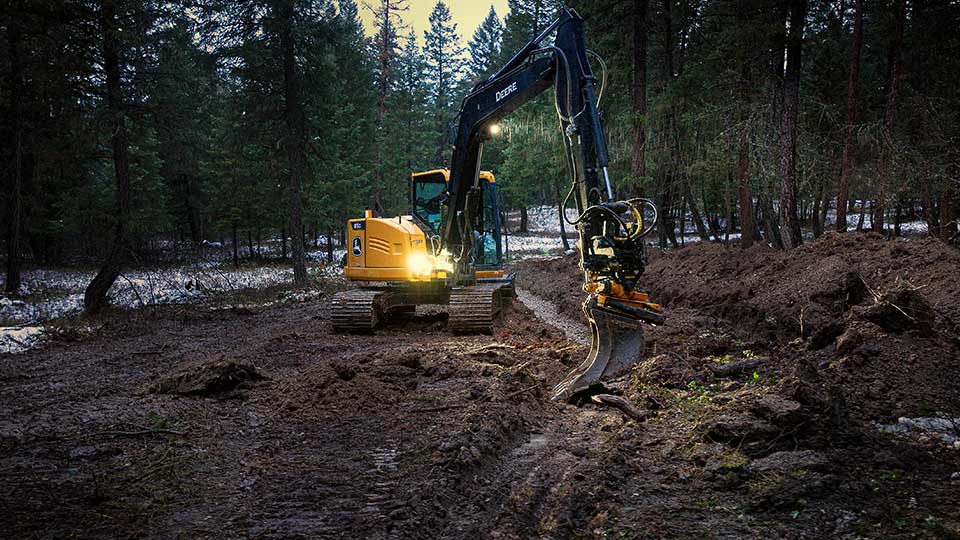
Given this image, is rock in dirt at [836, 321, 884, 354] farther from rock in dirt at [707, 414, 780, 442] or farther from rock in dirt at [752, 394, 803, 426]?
rock in dirt at [707, 414, 780, 442]

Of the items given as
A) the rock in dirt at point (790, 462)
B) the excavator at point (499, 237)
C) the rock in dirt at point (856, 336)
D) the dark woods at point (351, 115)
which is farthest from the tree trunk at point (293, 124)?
the rock in dirt at point (790, 462)

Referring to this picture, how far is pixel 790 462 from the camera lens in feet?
12.5

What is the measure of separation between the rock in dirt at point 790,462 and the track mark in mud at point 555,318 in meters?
5.40

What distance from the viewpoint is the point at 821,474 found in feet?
11.9

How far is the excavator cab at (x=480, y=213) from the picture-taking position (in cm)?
1130

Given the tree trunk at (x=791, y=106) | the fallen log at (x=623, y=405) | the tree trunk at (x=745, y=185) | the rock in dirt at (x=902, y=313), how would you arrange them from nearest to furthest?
the fallen log at (x=623, y=405), the rock in dirt at (x=902, y=313), the tree trunk at (x=791, y=106), the tree trunk at (x=745, y=185)

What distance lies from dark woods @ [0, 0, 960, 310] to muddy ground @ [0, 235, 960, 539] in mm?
7499

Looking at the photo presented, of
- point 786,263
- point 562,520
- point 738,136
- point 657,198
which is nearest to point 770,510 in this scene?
point 562,520

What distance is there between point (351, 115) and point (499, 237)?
20.4 m

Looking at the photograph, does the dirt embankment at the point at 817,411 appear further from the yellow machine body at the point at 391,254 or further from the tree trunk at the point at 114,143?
the tree trunk at the point at 114,143

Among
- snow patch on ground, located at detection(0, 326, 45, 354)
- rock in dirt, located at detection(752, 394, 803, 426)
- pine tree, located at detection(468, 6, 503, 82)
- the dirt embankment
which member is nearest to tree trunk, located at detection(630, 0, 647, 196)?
the dirt embankment

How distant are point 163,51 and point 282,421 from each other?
12.5 metres

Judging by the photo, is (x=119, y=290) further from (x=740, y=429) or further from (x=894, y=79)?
(x=894, y=79)

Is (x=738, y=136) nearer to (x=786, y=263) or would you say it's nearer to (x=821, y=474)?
(x=786, y=263)
